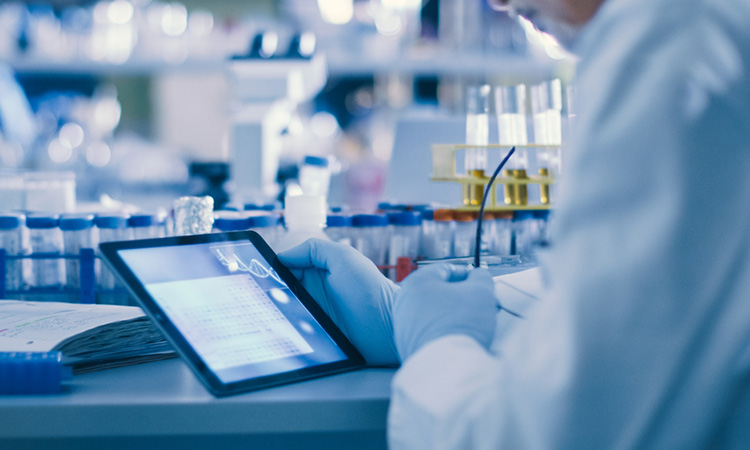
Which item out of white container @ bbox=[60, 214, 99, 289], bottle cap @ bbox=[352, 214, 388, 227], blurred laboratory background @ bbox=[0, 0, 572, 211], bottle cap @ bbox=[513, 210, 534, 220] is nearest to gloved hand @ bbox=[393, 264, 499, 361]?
bottle cap @ bbox=[352, 214, 388, 227]

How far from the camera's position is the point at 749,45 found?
0.60 metres

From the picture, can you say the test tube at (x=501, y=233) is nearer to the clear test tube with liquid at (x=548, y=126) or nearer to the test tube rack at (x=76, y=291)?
the clear test tube with liquid at (x=548, y=126)

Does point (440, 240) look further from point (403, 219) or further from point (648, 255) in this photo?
point (648, 255)

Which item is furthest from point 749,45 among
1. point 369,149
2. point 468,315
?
point 369,149

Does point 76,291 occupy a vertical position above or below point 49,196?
below

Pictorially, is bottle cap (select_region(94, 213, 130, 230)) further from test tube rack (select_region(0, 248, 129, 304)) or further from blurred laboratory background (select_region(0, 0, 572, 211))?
blurred laboratory background (select_region(0, 0, 572, 211))

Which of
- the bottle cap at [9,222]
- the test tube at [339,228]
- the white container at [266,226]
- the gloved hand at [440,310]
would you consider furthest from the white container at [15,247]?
the gloved hand at [440,310]

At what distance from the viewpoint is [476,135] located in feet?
4.79

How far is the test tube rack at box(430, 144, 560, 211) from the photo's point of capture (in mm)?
1376

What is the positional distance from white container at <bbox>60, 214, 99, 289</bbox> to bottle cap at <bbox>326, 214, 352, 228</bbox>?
409 millimetres

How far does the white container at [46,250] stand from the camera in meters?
1.23

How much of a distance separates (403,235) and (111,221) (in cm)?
52

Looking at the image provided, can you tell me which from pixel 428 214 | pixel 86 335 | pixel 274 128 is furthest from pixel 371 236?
pixel 274 128

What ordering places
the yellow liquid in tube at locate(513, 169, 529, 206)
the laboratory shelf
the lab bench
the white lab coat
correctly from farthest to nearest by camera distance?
the laboratory shelf, the yellow liquid in tube at locate(513, 169, 529, 206), the lab bench, the white lab coat
